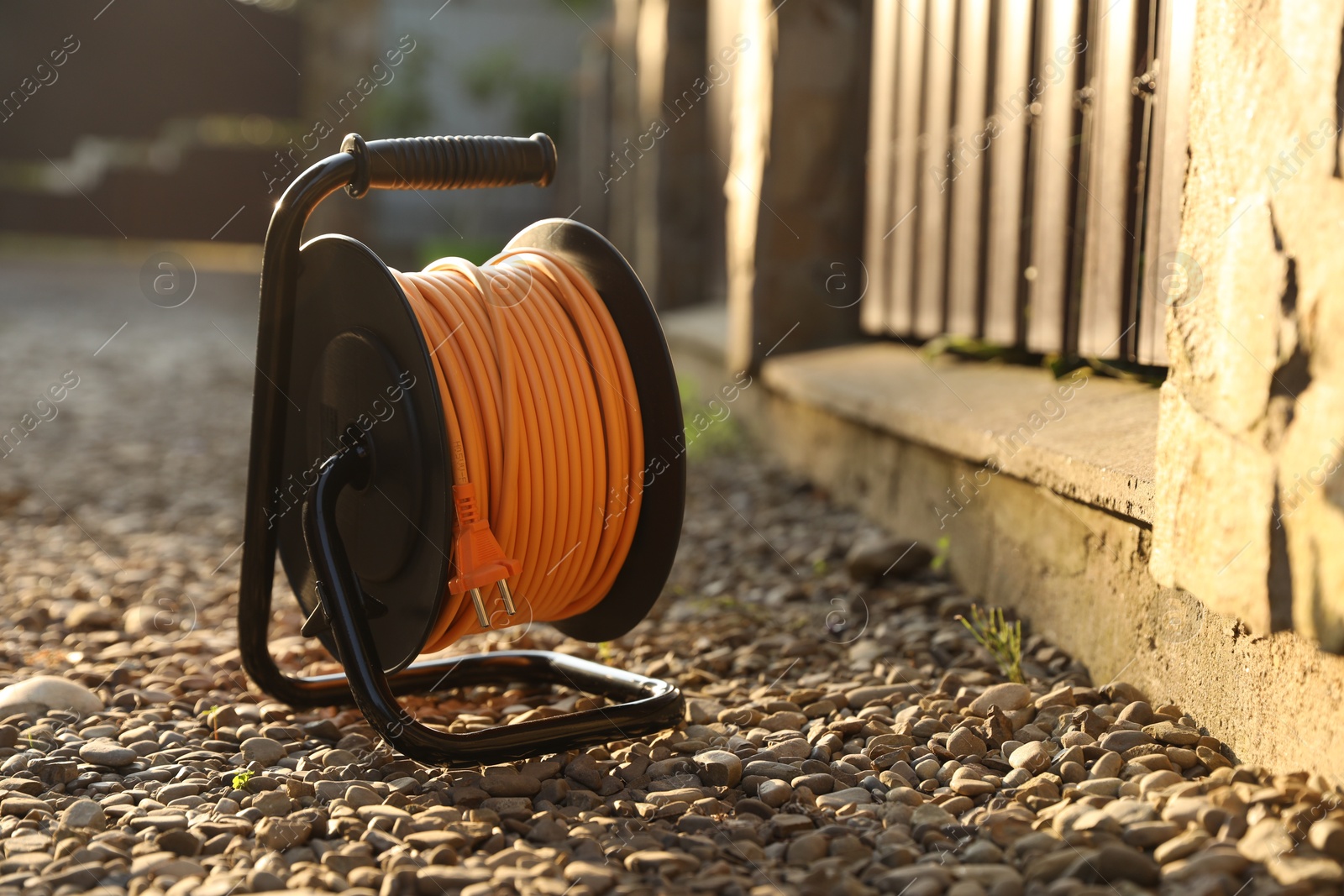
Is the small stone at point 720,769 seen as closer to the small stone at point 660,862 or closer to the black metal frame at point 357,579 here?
the black metal frame at point 357,579

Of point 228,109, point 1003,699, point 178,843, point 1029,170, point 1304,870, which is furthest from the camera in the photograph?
point 228,109

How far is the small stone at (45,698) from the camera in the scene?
7.77ft

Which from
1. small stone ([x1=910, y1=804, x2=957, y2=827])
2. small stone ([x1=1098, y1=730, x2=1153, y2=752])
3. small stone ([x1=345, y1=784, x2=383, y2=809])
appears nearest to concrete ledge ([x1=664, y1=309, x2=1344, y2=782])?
small stone ([x1=1098, y1=730, x2=1153, y2=752])

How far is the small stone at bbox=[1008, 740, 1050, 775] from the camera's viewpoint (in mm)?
2084

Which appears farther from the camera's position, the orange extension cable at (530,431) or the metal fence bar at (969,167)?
the metal fence bar at (969,167)

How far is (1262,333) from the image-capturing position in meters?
1.77

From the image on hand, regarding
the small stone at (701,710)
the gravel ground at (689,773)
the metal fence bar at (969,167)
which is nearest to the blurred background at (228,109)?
the metal fence bar at (969,167)

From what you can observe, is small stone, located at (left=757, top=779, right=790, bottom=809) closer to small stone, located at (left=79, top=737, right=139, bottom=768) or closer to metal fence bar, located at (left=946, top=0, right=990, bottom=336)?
small stone, located at (left=79, top=737, right=139, bottom=768)

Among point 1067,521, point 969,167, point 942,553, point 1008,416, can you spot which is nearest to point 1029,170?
point 969,167

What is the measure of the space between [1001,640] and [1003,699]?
0.24m

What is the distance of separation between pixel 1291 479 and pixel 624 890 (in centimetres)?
107

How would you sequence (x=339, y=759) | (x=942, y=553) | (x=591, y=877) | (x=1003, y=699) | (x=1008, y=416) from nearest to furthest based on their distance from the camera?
(x=591, y=877)
(x=339, y=759)
(x=1003, y=699)
(x=1008, y=416)
(x=942, y=553)

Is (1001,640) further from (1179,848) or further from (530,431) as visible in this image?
(530,431)

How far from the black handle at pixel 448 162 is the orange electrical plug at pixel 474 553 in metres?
0.59
